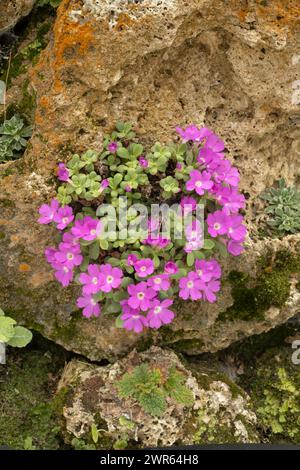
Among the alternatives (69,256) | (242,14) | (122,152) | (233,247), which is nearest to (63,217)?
(69,256)

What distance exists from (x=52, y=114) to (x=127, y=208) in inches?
35.3

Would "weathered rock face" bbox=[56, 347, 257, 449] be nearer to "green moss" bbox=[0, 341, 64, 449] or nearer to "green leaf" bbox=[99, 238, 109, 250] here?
"green moss" bbox=[0, 341, 64, 449]

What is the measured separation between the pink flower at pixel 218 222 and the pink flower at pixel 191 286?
0.34m

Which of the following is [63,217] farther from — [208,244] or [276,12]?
[276,12]

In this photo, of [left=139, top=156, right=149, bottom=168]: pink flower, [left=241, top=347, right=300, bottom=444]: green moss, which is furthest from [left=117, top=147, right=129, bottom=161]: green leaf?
[left=241, top=347, right=300, bottom=444]: green moss

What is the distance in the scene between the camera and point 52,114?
405 cm

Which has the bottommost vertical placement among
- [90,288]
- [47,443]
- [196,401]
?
[47,443]

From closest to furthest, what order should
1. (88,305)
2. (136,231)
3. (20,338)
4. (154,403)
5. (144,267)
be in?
1. (144,267)
2. (136,231)
3. (88,305)
4. (154,403)
5. (20,338)

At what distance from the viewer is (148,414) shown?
4.18 m

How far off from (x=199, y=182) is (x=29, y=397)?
92.3 inches

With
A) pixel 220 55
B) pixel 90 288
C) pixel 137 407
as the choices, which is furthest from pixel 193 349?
pixel 220 55

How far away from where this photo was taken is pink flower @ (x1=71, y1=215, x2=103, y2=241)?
3.77 metres

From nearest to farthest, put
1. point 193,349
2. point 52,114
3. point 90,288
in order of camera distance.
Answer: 1. point 90,288
2. point 52,114
3. point 193,349
